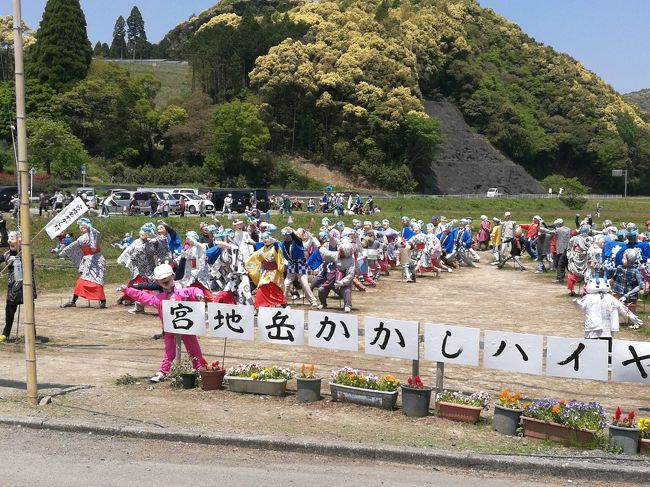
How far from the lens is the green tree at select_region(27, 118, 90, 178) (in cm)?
4791

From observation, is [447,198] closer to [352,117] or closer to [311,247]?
[352,117]

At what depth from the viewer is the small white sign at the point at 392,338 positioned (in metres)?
8.99

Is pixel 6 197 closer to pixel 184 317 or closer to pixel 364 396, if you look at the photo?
pixel 184 317

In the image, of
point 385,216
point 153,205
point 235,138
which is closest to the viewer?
point 153,205

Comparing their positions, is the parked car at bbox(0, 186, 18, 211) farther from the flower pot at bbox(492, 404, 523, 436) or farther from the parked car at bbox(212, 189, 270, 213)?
the flower pot at bbox(492, 404, 523, 436)

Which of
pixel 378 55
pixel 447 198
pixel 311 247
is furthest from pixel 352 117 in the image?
pixel 311 247

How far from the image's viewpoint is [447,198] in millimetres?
63719

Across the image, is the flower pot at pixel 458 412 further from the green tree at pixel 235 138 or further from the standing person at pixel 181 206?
the green tree at pixel 235 138

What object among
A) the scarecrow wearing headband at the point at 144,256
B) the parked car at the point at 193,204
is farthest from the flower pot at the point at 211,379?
the parked car at the point at 193,204

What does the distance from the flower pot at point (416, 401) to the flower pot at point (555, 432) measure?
1.13 m

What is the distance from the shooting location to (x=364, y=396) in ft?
29.7

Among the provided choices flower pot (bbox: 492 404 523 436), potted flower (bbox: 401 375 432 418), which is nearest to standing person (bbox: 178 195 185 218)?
potted flower (bbox: 401 375 432 418)

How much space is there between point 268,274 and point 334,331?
5.59 m

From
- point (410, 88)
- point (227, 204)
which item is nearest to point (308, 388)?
point (227, 204)
